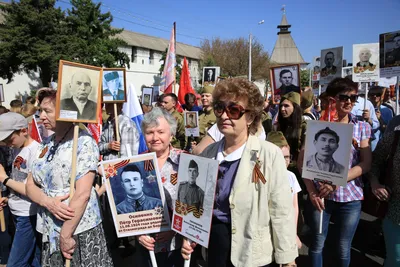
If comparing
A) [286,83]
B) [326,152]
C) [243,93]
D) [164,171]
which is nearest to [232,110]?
[243,93]

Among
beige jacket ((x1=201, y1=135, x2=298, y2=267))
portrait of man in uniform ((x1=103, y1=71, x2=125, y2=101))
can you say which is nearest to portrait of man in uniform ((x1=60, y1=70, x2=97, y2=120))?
beige jacket ((x1=201, y1=135, x2=298, y2=267))

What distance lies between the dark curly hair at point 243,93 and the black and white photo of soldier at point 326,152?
31.0 inches

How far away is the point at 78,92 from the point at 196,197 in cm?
126

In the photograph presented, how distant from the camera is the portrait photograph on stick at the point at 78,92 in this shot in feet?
7.72

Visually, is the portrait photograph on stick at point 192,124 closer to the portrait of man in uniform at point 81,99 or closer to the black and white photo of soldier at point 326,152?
the black and white photo of soldier at point 326,152

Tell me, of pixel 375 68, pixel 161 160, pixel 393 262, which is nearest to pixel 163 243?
pixel 161 160

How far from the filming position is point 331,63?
20.0 ft

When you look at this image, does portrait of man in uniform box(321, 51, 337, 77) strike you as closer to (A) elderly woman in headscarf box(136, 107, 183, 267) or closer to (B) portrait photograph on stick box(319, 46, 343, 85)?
(B) portrait photograph on stick box(319, 46, 343, 85)

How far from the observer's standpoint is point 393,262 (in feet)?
8.53

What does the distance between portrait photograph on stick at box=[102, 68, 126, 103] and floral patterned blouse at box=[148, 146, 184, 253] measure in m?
2.16

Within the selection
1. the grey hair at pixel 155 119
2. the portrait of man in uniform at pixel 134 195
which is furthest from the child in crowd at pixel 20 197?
the portrait of man in uniform at pixel 134 195

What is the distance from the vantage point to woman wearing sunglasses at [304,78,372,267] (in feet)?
9.34

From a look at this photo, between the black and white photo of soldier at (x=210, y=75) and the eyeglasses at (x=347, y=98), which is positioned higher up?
the black and white photo of soldier at (x=210, y=75)

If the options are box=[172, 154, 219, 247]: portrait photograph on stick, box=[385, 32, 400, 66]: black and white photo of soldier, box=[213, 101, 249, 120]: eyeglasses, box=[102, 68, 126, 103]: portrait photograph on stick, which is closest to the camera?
box=[172, 154, 219, 247]: portrait photograph on stick
